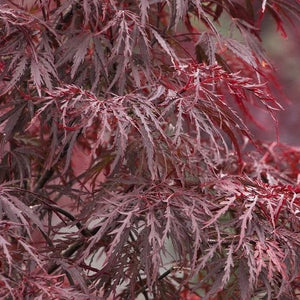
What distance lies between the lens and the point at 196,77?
122 cm

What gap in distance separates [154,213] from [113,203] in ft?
0.24

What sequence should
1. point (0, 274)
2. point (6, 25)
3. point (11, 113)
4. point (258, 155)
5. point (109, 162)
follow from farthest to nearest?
point (258, 155), point (109, 162), point (11, 113), point (6, 25), point (0, 274)

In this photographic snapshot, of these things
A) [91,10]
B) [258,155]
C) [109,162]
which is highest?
[91,10]

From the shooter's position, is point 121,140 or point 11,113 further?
point 11,113

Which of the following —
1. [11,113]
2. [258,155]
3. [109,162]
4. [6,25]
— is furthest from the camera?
[258,155]

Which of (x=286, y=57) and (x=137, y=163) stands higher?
(x=137, y=163)

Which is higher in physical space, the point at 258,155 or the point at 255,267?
the point at 255,267

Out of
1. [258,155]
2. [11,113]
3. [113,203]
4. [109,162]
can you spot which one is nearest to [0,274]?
[113,203]

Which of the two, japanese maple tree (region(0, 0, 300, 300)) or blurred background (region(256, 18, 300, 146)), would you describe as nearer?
japanese maple tree (region(0, 0, 300, 300))

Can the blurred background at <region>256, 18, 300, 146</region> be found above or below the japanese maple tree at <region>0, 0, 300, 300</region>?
below

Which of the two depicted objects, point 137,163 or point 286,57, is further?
point 286,57

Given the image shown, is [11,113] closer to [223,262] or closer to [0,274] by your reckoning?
[0,274]

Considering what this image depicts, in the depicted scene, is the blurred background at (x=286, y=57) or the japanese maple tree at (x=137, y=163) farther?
the blurred background at (x=286, y=57)

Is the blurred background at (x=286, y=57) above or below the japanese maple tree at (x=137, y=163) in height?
below
